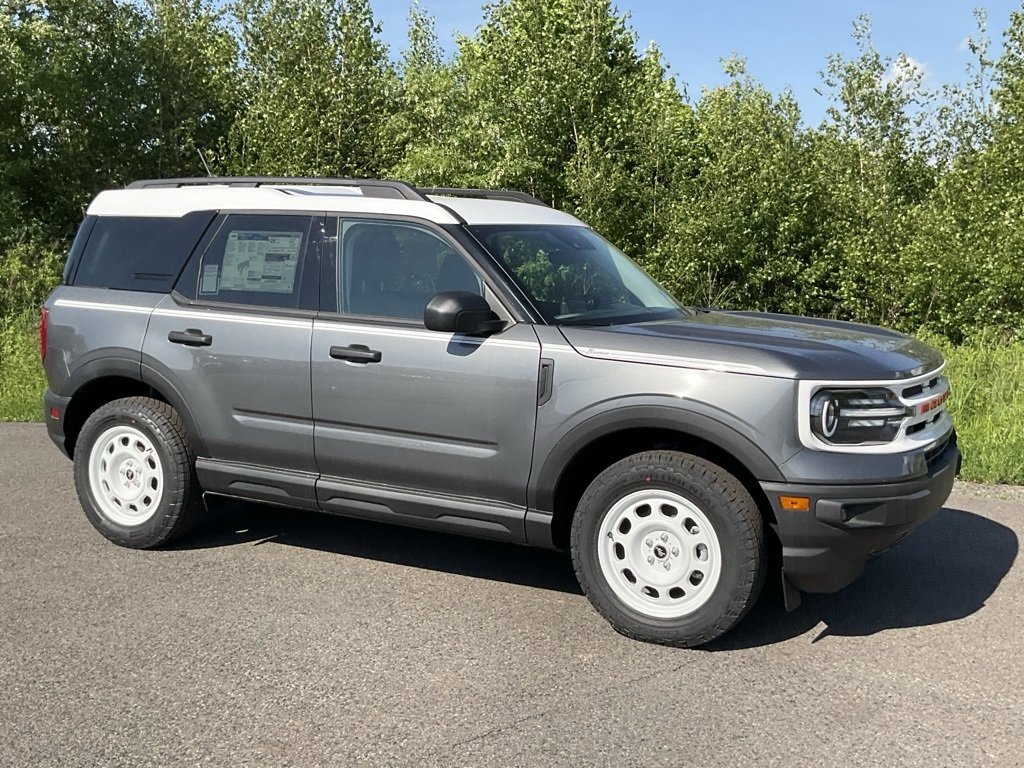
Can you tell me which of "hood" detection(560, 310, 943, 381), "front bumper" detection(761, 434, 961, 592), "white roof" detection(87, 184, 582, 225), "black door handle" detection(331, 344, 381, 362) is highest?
"white roof" detection(87, 184, 582, 225)

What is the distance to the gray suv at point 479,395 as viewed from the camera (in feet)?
14.4

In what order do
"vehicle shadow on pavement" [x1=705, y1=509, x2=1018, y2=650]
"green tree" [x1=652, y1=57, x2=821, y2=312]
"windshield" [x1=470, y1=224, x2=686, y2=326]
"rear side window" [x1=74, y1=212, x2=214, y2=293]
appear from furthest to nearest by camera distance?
"green tree" [x1=652, y1=57, x2=821, y2=312]
"rear side window" [x1=74, y1=212, x2=214, y2=293]
"windshield" [x1=470, y1=224, x2=686, y2=326]
"vehicle shadow on pavement" [x1=705, y1=509, x2=1018, y2=650]

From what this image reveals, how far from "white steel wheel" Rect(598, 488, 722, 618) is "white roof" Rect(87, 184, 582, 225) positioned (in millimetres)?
1634

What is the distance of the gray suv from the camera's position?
438 centimetres

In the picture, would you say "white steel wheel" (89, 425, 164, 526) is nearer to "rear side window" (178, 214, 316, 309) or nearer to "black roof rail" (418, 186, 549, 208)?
"rear side window" (178, 214, 316, 309)

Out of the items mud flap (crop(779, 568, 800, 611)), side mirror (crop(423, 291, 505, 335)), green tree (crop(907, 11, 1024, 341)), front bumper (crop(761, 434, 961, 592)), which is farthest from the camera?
green tree (crop(907, 11, 1024, 341))

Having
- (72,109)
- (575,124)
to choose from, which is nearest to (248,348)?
(575,124)

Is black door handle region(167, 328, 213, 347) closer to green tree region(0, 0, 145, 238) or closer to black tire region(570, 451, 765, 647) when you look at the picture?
black tire region(570, 451, 765, 647)

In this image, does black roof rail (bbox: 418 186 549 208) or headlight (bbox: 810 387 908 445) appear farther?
black roof rail (bbox: 418 186 549 208)

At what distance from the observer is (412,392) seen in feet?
16.4

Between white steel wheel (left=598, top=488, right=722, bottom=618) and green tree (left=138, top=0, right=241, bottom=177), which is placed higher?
green tree (left=138, top=0, right=241, bottom=177)

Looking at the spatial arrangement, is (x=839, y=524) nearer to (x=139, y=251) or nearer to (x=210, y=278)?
(x=210, y=278)

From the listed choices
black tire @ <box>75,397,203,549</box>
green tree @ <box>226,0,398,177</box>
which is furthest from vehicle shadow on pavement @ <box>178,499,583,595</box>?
green tree @ <box>226,0,398,177</box>

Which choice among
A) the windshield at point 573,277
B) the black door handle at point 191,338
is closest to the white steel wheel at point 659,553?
the windshield at point 573,277
